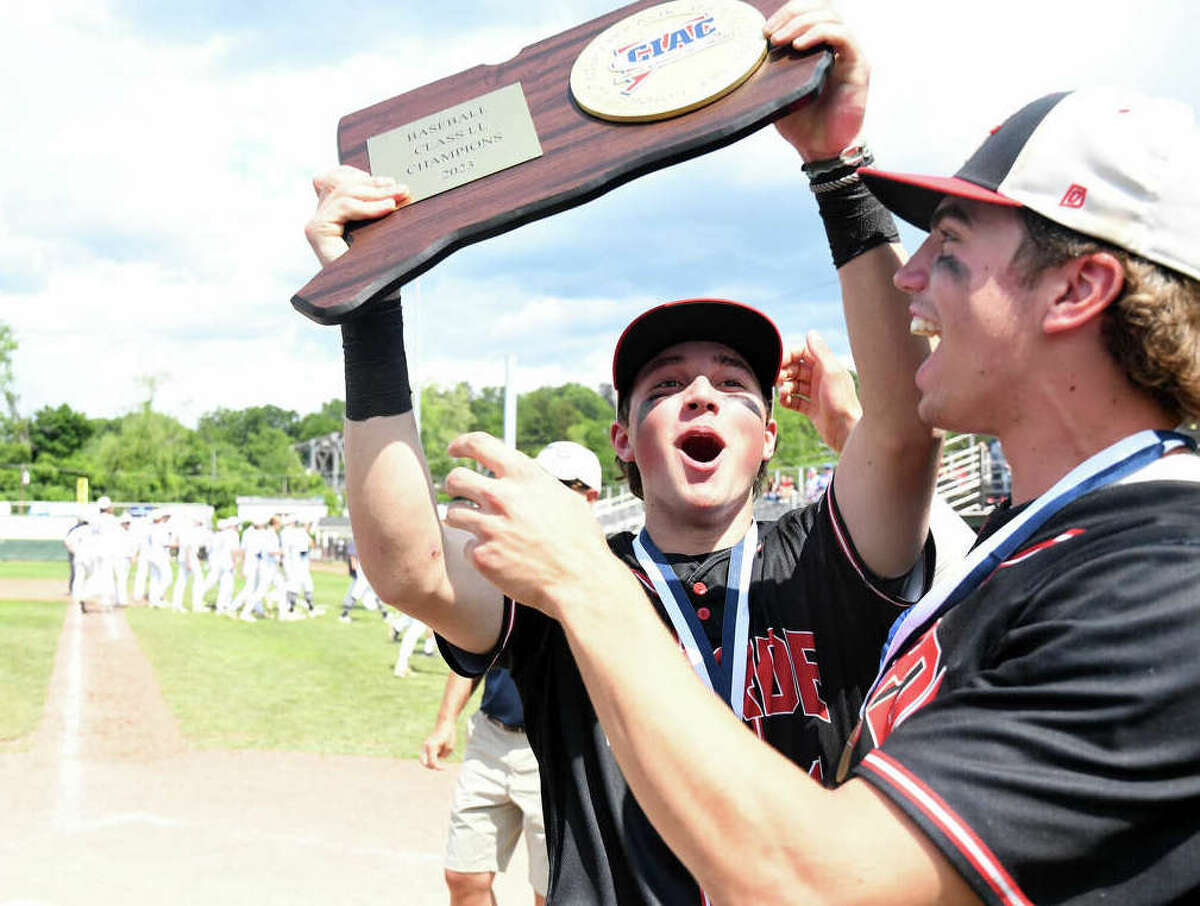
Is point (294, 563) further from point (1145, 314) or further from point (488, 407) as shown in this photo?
point (488, 407)

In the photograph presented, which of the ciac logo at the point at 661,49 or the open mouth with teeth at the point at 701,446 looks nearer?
the ciac logo at the point at 661,49

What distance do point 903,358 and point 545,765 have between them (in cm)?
121

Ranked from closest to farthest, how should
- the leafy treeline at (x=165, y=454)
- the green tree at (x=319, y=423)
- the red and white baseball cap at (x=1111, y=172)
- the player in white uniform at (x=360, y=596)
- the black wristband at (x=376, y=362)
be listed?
1. the red and white baseball cap at (x=1111, y=172)
2. the black wristband at (x=376, y=362)
3. the player in white uniform at (x=360, y=596)
4. the leafy treeline at (x=165, y=454)
5. the green tree at (x=319, y=423)

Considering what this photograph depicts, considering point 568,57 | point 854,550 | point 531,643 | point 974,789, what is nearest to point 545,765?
point 531,643

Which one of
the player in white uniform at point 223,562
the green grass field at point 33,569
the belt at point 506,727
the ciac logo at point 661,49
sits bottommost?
the green grass field at point 33,569

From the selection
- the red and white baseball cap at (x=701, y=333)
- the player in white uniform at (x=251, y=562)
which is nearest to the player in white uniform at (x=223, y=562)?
the player in white uniform at (x=251, y=562)

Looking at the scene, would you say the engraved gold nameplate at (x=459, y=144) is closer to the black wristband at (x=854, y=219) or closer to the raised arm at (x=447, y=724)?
the black wristband at (x=854, y=219)

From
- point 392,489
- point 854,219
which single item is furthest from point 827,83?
point 392,489

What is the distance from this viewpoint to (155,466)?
7181 centimetres

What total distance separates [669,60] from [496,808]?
13.2 ft

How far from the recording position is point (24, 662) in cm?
1355

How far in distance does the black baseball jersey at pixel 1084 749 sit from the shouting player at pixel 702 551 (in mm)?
890

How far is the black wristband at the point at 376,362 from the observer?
2.05 meters

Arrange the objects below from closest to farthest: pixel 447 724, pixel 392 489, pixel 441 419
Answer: pixel 392 489 < pixel 447 724 < pixel 441 419
